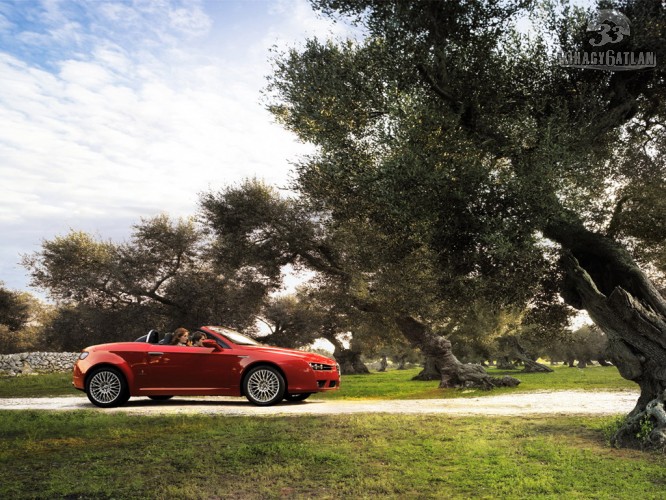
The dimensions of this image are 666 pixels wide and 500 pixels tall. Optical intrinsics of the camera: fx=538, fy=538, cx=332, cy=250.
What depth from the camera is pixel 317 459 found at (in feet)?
26.6

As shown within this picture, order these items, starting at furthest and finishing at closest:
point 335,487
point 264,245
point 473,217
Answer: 1. point 264,245
2. point 473,217
3. point 335,487

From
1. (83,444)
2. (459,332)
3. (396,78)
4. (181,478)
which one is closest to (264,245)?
(396,78)

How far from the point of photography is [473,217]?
12.5 meters

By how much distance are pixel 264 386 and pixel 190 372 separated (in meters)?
1.95

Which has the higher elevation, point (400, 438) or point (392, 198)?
point (392, 198)

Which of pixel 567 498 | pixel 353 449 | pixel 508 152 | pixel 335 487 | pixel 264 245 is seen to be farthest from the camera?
pixel 264 245

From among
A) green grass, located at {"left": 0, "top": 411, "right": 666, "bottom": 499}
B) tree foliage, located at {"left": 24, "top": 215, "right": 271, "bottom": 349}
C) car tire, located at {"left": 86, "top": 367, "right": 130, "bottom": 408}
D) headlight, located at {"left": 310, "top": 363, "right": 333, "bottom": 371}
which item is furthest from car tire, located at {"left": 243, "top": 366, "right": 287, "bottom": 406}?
tree foliage, located at {"left": 24, "top": 215, "right": 271, "bottom": 349}

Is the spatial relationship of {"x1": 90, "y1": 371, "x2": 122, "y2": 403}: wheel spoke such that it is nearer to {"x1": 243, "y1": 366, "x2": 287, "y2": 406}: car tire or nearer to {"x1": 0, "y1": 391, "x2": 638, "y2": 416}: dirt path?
{"x1": 0, "y1": 391, "x2": 638, "y2": 416}: dirt path

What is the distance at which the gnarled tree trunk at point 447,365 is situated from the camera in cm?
2475

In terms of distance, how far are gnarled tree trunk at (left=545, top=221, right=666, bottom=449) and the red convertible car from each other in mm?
7273

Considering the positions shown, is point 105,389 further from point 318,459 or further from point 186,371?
point 318,459

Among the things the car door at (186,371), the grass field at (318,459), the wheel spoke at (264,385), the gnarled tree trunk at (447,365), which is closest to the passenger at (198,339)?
the car door at (186,371)

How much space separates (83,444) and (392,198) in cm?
799

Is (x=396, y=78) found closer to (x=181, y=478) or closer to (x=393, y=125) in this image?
(x=393, y=125)
